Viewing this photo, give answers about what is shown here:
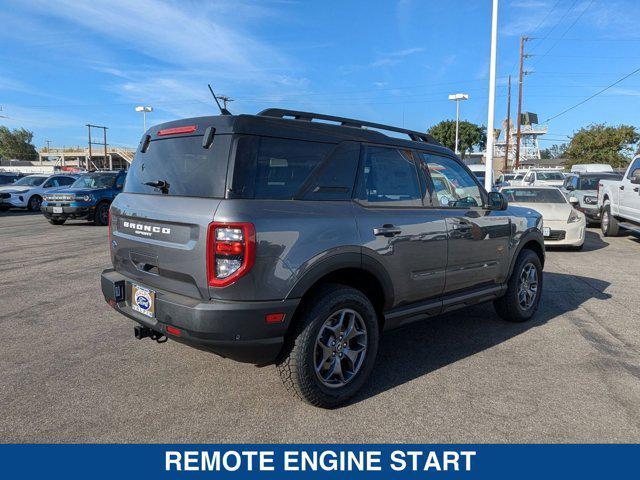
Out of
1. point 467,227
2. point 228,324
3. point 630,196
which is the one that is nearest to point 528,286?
point 467,227

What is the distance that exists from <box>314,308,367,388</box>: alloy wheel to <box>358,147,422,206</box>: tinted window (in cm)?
90

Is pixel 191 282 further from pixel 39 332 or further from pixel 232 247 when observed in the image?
pixel 39 332

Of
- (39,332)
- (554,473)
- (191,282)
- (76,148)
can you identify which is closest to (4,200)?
(39,332)

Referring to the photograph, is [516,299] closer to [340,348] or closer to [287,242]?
[340,348]

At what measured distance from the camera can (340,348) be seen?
11.4ft

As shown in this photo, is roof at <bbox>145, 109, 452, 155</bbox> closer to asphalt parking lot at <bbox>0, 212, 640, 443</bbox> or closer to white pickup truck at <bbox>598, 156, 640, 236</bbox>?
asphalt parking lot at <bbox>0, 212, 640, 443</bbox>

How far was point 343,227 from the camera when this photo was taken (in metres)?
3.35

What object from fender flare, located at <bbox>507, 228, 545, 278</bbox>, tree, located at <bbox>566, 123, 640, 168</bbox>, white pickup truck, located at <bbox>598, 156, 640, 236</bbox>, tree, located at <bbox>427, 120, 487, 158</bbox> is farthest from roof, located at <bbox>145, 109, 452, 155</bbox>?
tree, located at <bbox>427, 120, 487, 158</bbox>

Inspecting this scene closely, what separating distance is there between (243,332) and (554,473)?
193 centimetres

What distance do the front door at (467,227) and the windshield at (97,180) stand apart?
13.6m

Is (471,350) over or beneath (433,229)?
beneath

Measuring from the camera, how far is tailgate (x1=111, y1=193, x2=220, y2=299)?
2.96 metres

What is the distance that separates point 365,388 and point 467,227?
1752mm

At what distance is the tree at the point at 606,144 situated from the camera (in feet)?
161
